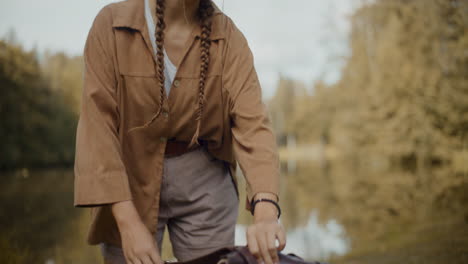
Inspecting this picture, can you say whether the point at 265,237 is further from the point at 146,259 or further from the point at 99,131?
the point at 99,131

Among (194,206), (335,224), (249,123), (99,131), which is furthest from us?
(335,224)

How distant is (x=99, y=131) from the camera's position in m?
1.50

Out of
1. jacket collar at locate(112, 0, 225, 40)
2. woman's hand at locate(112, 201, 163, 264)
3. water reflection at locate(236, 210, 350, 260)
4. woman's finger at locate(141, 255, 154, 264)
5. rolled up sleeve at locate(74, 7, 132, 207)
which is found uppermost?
jacket collar at locate(112, 0, 225, 40)

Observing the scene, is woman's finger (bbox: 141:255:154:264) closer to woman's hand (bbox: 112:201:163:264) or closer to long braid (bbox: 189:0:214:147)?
woman's hand (bbox: 112:201:163:264)

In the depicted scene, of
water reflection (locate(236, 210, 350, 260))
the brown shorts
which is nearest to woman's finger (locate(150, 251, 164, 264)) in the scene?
the brown shorts

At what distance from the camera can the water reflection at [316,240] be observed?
682 centimetres

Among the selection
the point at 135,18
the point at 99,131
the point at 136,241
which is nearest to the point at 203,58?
the point at 135,18

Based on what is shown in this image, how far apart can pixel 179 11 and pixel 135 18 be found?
0.18 metres

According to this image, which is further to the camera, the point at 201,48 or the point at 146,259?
the point at 201,48

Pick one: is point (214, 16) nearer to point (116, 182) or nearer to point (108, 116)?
point (108, 116)

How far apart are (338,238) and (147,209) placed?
6696 mm

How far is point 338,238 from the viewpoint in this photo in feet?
25.7

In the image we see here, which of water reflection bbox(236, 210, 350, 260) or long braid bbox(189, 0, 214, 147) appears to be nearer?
long braid bbox(189, 0, 214, 147)

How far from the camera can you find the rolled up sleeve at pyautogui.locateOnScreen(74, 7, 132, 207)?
146 cm
